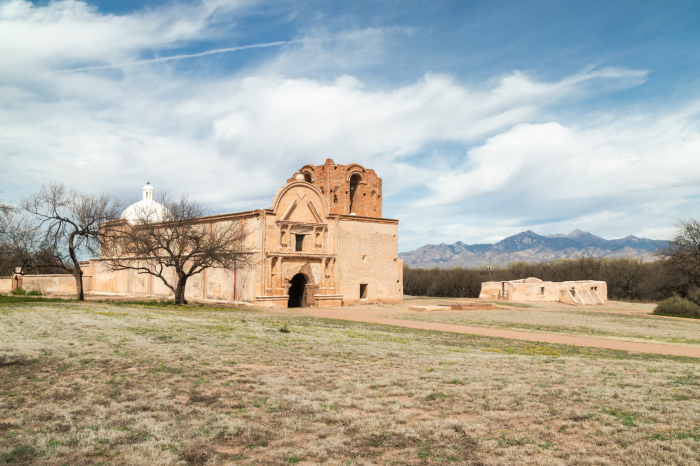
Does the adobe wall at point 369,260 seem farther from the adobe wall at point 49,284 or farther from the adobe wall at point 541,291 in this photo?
the adobe wall at point 49,284

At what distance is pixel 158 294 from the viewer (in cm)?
3625

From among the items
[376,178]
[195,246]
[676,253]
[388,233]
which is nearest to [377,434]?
[195,246]

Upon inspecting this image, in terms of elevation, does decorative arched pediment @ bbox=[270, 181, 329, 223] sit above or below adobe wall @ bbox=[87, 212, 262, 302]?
above

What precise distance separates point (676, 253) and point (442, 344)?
122ft

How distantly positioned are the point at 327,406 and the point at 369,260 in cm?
3070

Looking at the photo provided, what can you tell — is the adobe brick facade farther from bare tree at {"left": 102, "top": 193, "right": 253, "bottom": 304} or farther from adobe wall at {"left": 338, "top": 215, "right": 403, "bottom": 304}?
bare tree at {"left": 102, "top": 193, "right": 253, "bottom": 304}

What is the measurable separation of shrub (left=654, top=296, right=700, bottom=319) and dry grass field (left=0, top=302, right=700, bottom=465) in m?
26.5

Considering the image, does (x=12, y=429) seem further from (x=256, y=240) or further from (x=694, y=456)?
(x=256, y=240)

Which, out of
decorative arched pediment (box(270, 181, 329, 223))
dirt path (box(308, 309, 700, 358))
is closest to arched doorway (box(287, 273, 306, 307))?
decorative arched pediment (box(270, 181, 329, 223))

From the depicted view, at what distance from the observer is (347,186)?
135 feet

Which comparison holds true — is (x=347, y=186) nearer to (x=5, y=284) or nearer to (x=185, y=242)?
(x=185, y=242)

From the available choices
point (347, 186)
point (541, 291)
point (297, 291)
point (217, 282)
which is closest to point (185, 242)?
point (217, 282)

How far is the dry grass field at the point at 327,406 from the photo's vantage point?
5047 mm

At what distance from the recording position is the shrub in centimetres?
3216
